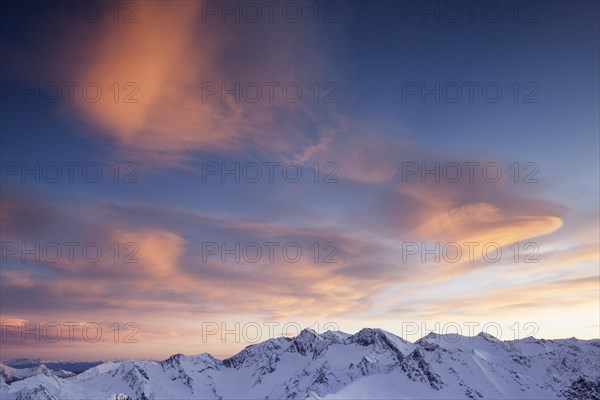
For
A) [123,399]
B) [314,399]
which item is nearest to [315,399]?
[314,399]

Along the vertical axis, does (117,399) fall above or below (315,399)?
above

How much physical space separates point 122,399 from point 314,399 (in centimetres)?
12085

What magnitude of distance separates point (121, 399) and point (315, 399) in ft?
406

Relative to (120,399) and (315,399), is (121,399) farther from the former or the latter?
(315,399)

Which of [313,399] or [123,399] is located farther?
[313,399]

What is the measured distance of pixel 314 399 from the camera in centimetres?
17950

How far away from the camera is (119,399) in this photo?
236 feet

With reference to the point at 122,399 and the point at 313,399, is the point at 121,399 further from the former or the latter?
the point at 313,399

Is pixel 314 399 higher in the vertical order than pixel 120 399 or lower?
lower

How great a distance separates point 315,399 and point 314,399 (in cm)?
236

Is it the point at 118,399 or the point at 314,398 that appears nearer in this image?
the point at 118,399

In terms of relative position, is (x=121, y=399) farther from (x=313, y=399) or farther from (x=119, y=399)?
(x=313, y=399)

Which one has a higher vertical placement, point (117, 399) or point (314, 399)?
point (117, 399)

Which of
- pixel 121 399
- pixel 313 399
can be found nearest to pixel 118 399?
pixel 121 399
